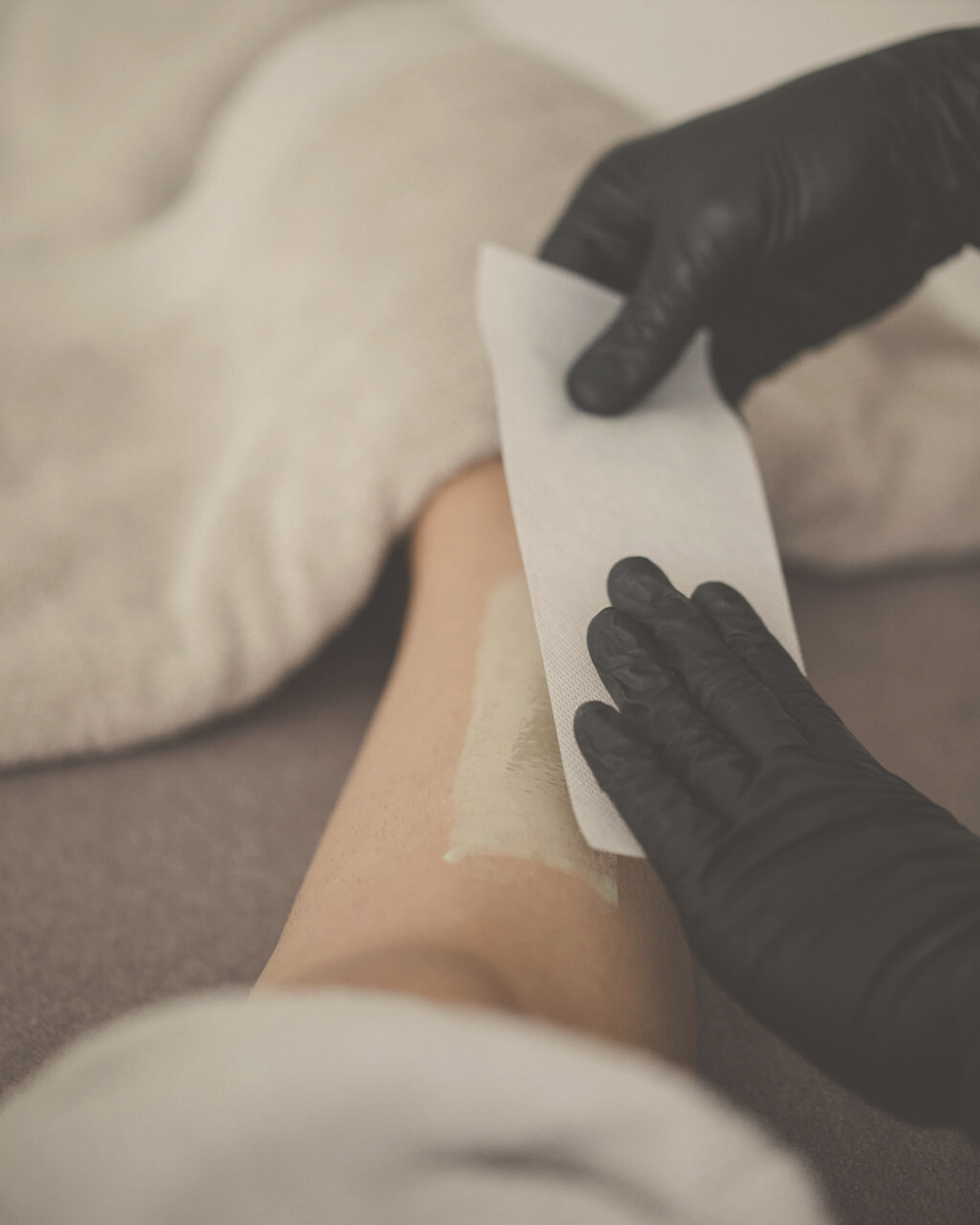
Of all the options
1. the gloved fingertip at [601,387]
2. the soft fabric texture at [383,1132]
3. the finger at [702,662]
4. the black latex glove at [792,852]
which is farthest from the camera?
the gloved fingertip at [601,387]

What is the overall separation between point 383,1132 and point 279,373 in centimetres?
77

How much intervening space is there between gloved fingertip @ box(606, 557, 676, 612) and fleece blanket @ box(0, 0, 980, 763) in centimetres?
24

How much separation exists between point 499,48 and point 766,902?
3.72 feet

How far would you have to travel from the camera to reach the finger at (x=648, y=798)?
0.45m

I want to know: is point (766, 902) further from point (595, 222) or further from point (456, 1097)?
point (595, 222)

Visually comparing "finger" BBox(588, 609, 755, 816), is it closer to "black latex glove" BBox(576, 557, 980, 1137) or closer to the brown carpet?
"black latex glove" BBox(576, 557, 980, 1137)

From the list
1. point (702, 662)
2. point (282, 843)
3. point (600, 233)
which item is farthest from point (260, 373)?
point (702, 662)

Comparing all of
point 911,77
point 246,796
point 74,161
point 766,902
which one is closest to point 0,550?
point 246,796

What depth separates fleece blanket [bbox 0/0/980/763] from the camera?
723 millimetres

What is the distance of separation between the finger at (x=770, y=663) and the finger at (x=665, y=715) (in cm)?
5

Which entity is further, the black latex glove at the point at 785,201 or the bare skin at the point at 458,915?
the black latex glove at the point at 785,201

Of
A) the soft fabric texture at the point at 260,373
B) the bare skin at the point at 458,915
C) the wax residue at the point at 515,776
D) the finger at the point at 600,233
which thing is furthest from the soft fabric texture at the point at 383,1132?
the finger at the point at 600,233

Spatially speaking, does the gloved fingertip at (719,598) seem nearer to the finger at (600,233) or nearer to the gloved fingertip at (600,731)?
the gloved fingertip at (600,731)

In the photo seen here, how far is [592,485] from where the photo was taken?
0.64 meters
